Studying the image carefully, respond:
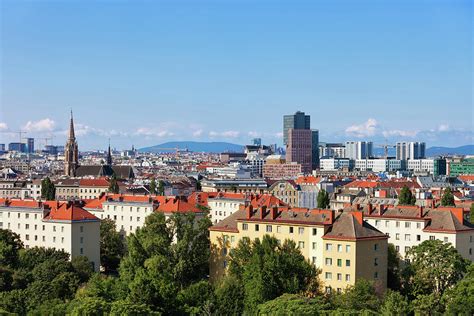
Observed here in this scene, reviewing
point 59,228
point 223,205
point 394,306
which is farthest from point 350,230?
point 223,205

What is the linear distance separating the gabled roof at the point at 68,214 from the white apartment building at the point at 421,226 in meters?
25.9

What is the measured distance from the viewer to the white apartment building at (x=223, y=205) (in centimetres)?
10288

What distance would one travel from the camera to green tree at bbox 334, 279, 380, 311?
5362cm

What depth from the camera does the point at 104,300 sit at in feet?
171

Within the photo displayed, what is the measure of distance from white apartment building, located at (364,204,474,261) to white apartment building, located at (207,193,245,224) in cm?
2948

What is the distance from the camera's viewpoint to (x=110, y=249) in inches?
3127

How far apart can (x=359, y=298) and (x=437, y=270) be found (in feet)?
28.2

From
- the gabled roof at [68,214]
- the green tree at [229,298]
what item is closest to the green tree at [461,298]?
the green tree at [229,298]

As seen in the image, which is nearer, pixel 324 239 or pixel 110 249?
pixel 324 239

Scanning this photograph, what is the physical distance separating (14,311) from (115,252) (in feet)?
81.9

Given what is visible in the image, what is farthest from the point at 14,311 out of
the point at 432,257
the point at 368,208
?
the point at 368,208

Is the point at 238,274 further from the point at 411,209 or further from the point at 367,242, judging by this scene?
the point at 411,209

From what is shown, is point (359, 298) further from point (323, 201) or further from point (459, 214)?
point (323, 201)

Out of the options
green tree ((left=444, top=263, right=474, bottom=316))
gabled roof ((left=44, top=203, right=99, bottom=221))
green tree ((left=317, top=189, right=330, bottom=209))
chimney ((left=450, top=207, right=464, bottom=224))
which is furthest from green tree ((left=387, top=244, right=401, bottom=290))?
green tree ((left=317, top=189, right=330, bottom=209))
